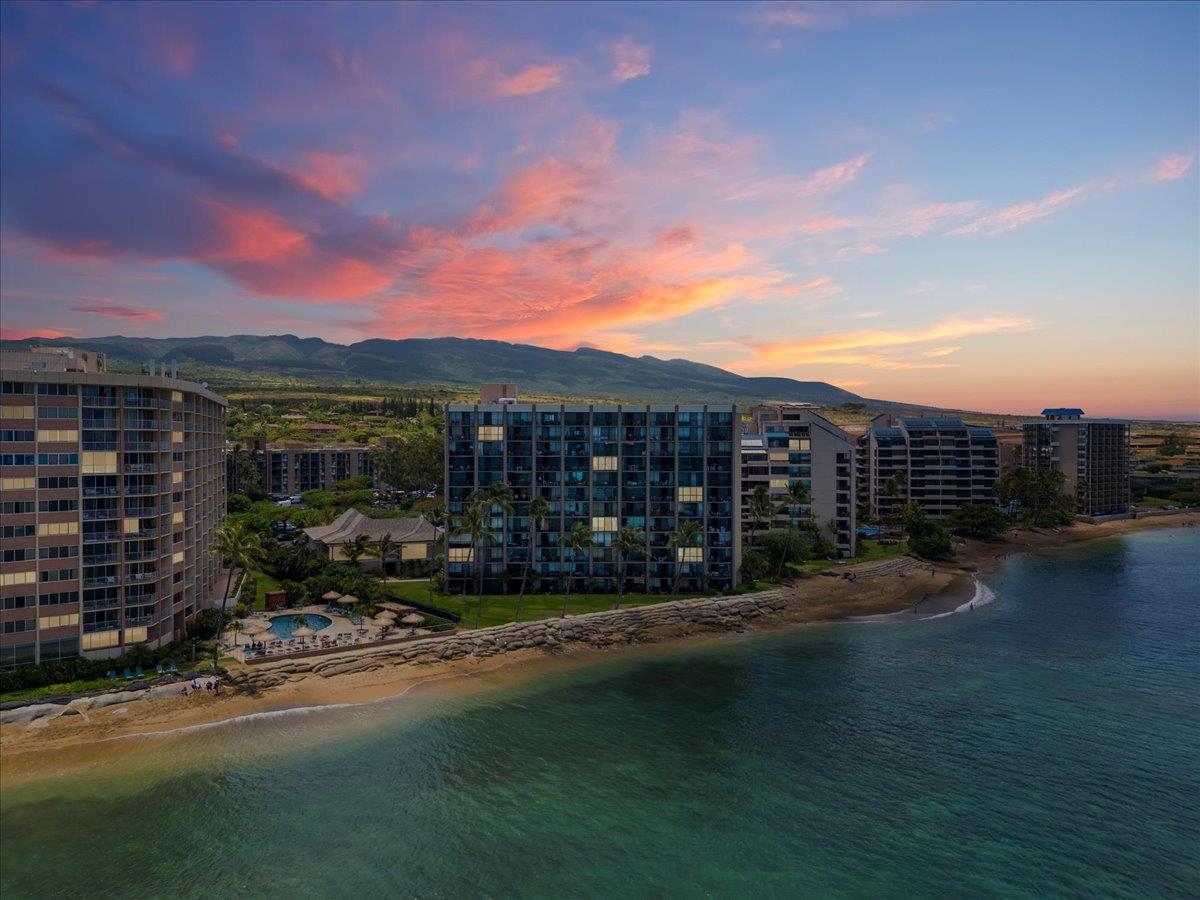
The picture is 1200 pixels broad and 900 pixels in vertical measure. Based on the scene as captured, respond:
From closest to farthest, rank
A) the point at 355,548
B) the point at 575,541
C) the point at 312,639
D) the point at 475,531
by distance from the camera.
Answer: the point at 312,639 < the point at 475,531 < the point at 575,541 < the point at 355,548

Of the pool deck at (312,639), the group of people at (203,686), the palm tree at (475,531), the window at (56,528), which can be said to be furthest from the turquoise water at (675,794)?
the window at (56,528)

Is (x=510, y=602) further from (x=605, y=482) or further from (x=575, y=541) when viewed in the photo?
(x=605, y=482)

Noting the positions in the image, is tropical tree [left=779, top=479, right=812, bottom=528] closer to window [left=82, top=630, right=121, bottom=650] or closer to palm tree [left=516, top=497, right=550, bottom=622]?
palm tree [left=516, top=497, right=550, bottom=622]

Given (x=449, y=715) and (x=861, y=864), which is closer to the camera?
(x=861, y=864)

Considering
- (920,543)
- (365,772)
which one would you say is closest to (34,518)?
(365,772)

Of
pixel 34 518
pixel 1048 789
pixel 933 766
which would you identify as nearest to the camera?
pixel 1048 789

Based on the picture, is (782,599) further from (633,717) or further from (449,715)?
(449,715)

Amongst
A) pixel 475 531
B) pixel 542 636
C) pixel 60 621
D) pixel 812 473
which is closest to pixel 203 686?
pixel 60 621
